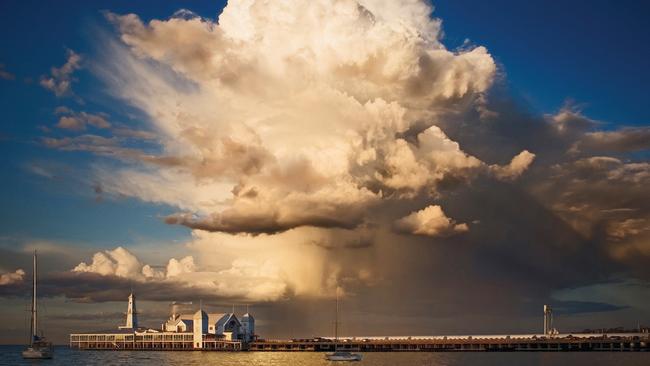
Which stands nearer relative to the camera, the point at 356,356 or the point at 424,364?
the point at 424,364

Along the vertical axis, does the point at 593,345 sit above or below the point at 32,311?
below

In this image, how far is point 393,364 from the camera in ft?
451

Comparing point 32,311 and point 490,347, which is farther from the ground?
point 32,311

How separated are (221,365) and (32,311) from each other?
57258mm

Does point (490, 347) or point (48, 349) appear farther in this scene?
point (490, 347)

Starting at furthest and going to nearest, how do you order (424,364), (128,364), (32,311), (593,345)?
(593,345) < (32,311) < (128,364) < (424,364)

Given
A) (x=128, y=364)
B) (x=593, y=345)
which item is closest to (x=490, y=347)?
(x=593, y=345)

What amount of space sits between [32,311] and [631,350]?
150952 mm

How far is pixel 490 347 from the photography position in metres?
192

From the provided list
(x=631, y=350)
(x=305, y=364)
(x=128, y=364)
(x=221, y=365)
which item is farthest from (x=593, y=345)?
(x=128, y=364)

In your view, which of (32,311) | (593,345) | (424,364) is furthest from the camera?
(593,345)

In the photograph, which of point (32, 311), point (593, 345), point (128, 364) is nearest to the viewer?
point (128, 364)

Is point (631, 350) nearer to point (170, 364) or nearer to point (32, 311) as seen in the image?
point (170, 364)

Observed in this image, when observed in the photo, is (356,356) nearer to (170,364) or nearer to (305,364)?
(305,364)
